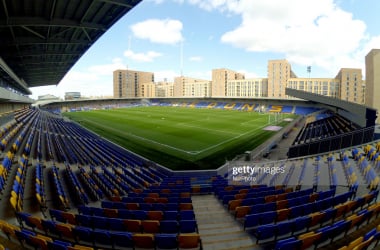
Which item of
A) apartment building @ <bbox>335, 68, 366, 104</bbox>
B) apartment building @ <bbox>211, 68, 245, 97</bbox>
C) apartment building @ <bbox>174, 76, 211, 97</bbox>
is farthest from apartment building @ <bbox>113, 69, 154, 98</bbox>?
apartment building @ <bbox>335, 68, 366, 104</bbox>

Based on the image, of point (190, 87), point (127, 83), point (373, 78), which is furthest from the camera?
point (127, 83)

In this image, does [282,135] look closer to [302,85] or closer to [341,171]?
[341,171]

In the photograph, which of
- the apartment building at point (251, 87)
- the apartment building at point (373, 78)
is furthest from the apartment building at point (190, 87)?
the apartment building at point (373, 78)

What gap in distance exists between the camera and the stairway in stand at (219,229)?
5047mm

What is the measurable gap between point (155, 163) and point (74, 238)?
1252 cm

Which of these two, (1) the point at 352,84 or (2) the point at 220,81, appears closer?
(1) the point at 352,84

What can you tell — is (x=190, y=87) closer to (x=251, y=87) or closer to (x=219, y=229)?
(x=251, y=87)

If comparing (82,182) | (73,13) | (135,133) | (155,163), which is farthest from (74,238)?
(135,133)

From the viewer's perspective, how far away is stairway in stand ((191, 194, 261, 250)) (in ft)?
16.6

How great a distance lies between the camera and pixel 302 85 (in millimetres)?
113812

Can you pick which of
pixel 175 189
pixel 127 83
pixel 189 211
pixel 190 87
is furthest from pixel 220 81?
pixel 189 211

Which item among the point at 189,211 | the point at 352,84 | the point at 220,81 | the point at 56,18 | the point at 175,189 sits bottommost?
the point at 175,189

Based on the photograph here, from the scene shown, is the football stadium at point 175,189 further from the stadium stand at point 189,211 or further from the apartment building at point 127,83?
the apartment building at point 127,83

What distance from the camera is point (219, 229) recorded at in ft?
19.2
